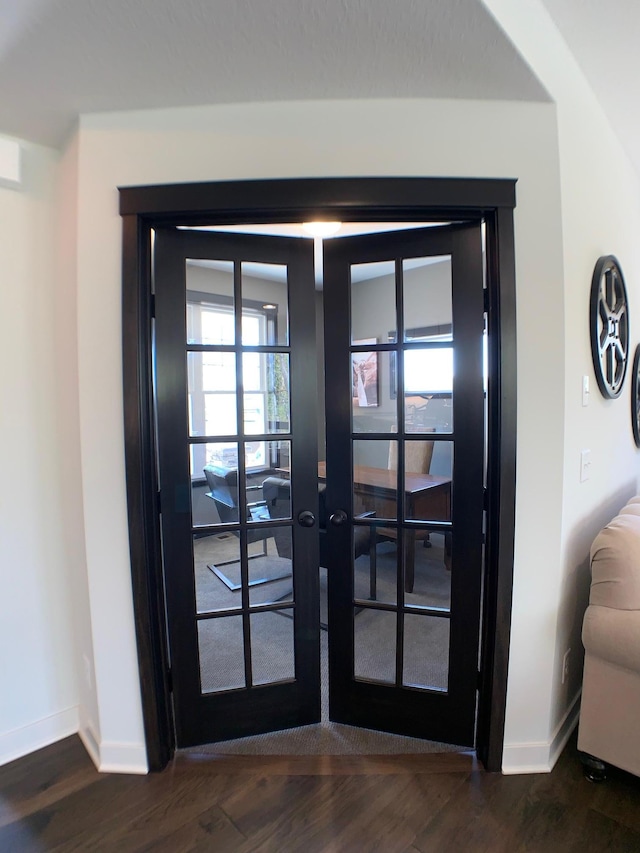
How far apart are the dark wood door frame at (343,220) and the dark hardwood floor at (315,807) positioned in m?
0.16

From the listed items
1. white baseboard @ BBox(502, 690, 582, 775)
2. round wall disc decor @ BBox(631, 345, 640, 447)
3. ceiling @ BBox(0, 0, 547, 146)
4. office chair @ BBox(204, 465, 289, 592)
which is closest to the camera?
ceiling @ BBox(0, 0, 547, 146)

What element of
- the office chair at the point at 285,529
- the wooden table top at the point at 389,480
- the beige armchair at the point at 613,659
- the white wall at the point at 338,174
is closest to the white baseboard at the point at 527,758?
the beige armchair at the point at 613,659

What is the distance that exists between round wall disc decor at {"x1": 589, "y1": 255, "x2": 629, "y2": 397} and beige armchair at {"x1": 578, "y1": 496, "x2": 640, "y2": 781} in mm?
732

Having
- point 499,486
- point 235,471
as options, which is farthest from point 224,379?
point 499,486

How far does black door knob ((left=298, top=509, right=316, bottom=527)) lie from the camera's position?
1.78m

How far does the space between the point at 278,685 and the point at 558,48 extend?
2798mm

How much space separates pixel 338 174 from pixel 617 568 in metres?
1.78

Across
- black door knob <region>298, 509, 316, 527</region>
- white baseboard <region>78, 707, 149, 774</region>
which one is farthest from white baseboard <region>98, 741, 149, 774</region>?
black door knob <region>298, 509, 316, 527</region>

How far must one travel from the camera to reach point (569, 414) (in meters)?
1.59

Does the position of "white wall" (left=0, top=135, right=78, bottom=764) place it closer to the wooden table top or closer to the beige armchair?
the wooden table top

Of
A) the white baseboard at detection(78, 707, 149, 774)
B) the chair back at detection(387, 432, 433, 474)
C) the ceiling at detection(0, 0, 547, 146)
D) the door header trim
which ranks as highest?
the ceiling at detection(0, 0, 547, 146)

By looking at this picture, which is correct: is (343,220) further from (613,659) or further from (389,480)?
(613,659)

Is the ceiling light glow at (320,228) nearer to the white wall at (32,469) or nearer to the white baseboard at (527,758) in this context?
the white wall at (32,469)

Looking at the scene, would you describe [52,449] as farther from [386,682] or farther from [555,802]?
[555,802]
